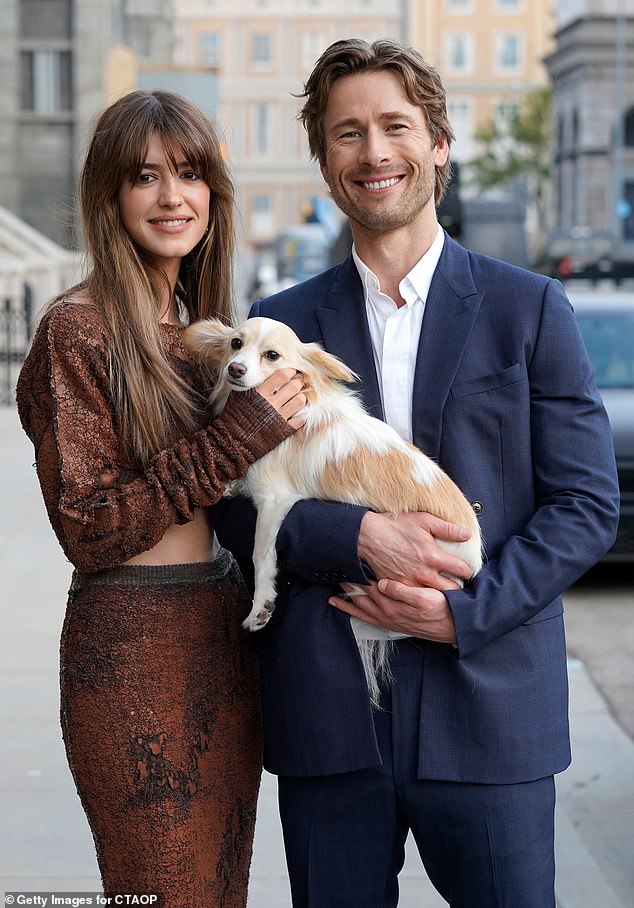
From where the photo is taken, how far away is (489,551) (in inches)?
110

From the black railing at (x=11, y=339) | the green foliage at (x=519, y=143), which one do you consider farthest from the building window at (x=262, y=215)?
the black railing at (x=11, y=339)

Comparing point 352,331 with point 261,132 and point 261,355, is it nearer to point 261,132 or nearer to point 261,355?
point 261,355

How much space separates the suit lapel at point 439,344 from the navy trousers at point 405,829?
51 cm

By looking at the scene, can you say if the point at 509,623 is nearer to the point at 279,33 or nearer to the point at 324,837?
the point at 324,837

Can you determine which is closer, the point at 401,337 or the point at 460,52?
the point at 401,337

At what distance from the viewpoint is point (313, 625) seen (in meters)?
2.79

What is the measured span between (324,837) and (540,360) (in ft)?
3.98

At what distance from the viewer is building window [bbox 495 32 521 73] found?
97500 millimetres

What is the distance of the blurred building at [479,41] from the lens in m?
96.4

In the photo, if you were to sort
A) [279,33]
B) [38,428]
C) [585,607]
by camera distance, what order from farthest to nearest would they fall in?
1. [279,33]
2. [585,607]
3. [38,428]

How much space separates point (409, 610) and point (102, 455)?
78 centimetres

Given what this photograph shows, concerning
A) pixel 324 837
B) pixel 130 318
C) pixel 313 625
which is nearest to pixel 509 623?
pixel 313 625

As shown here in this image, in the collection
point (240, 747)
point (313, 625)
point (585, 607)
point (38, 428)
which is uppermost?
point (38, 428)

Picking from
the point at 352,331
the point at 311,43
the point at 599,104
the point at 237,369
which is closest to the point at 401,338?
the point at 352,331
